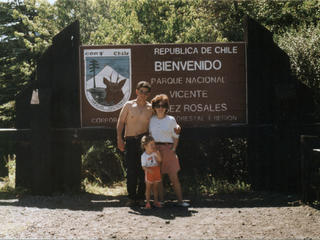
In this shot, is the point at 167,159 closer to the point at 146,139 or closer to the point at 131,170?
the point at 146,139

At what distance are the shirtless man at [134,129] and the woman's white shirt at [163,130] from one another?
243 mm

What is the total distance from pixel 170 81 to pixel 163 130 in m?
1.45

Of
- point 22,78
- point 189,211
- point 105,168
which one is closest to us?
point 189,211

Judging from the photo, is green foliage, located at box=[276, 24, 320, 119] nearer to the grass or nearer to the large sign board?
the large sign board

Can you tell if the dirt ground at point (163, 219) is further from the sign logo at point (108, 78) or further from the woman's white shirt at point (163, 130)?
the sign logo at point (108, 78)

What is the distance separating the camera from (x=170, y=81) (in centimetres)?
659

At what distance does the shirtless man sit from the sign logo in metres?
0.95

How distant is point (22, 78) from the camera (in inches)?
931

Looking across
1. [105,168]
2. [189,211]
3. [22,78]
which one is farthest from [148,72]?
[22,78]

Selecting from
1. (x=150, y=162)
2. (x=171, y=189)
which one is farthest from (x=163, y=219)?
(x=171, y=189)

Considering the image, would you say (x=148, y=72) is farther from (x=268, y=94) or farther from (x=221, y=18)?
(x=221, y=18)

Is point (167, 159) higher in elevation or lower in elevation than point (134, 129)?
lower

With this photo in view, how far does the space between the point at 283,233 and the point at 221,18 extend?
1556cm

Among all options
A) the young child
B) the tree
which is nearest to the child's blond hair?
the young child
